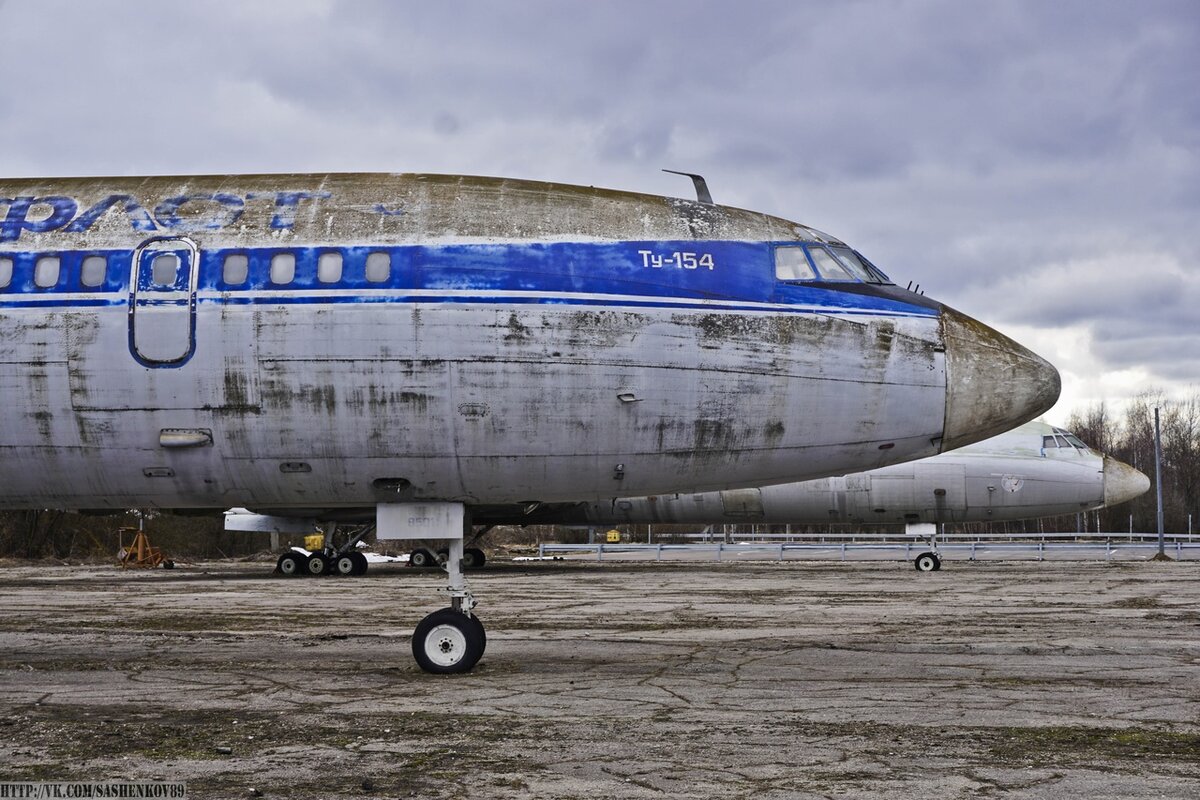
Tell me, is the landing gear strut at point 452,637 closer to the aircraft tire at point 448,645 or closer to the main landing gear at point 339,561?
the aircraft tire at point 448,645

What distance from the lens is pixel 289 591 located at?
26328 millimetres

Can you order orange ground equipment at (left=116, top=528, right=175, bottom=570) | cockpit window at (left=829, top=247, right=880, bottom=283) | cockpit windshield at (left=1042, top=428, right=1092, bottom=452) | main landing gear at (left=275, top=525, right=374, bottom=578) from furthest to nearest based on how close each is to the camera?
orange ground equipment at (left=116, top=528, right=175, bottom=570) < cockpit windshield at (left=1042, top=428, right=1092, bottom=452) < main landing gear at (left=275, top=525, right=374, bottom=578) < cockpit window at (left=829, top=247, right=880, bottom=283)

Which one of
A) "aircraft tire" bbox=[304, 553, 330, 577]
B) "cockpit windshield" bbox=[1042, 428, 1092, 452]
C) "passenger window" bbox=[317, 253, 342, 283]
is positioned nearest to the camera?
"passenger window" bbox=[317, 253, 342, 283]

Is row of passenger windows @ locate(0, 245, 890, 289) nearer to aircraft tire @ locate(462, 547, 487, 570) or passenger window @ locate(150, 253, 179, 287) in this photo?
passenger window @ locate(150, 253, 179, 287)

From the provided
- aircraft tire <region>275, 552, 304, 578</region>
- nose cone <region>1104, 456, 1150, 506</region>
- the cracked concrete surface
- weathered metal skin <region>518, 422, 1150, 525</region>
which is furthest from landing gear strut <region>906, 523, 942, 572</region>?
aircraft tire <region>275, 552, 304, 578</region>

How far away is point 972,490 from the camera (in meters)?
33.4

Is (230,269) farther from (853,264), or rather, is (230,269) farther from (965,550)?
(965,550)

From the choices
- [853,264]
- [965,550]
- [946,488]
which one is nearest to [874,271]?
[853,264]

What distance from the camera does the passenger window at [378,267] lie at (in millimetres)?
10039

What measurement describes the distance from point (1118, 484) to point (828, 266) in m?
26.2

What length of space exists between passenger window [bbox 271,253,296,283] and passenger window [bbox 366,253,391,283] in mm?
653

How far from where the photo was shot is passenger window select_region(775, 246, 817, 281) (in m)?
10.6

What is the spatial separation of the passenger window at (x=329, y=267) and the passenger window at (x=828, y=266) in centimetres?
432

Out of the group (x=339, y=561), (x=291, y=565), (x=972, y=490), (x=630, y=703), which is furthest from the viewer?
(x=291, y=565)
